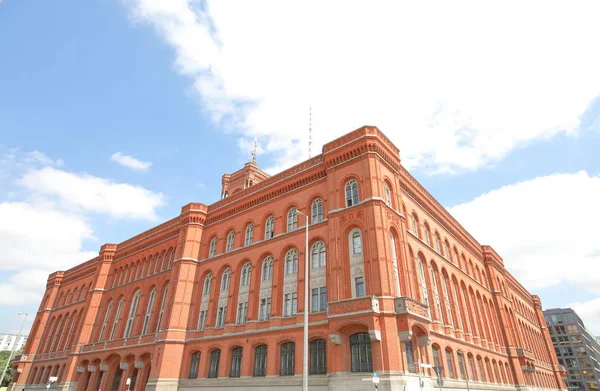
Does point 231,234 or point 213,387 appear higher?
point 231,234

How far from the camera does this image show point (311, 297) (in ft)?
91.8

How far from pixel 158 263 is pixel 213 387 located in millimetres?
18770

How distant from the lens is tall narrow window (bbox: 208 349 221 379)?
104 feet

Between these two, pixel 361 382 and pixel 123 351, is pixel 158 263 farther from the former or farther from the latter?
pixel 361 382


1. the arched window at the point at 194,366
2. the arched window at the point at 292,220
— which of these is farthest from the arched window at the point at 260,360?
the arched window at the point at 292,220

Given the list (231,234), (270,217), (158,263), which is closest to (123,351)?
(158,263)

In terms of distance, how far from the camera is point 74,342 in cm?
4662

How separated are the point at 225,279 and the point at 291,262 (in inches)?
348

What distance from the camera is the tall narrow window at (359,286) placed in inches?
988

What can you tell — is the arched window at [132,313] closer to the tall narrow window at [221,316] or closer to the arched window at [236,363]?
the tall narrow window at [221,316]

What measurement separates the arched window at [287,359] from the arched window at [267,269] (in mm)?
6346

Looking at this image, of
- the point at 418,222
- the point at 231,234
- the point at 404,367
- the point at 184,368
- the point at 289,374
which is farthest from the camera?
the point at 231,234

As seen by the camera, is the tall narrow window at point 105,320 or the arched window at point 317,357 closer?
the arched window at point 317,357

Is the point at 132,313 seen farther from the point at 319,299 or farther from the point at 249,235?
the point at 319,299
